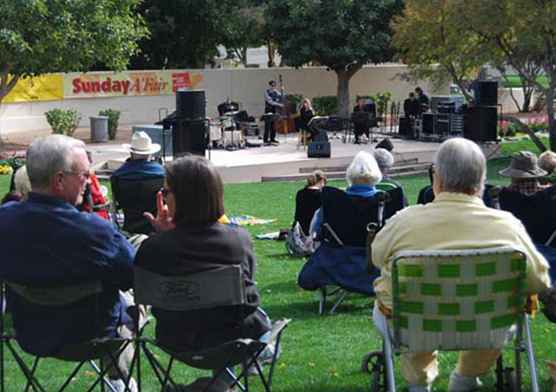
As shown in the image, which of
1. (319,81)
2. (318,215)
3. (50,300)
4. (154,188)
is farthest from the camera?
(319,81)

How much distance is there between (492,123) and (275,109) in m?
6.94

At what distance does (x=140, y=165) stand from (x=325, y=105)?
29.0 meters

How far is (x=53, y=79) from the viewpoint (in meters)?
31.6

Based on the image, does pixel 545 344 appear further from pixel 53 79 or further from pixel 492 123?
pixel 53 79

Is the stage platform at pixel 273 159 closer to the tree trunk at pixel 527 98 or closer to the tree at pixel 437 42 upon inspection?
the tree at pixel 437 42

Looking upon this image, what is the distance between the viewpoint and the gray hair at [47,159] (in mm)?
4488

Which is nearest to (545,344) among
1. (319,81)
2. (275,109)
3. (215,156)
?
(215,156)

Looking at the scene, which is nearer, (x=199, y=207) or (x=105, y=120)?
(x=199, y=207)

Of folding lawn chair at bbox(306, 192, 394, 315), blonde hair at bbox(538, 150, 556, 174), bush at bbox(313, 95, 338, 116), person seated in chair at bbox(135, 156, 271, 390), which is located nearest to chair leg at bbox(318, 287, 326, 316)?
folding lawn chair at bbox(306, 192, 394, 315)

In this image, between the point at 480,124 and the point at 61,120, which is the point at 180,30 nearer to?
the point at 61,120

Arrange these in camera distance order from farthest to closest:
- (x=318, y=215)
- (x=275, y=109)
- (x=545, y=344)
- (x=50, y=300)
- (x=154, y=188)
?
(x=275, y=109) → (x=154, y=188) → (x=318, y=215) → (x=545, y=344) → (x=50, y=300)

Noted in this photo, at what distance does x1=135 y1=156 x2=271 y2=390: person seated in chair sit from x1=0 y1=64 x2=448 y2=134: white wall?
88.6 ft

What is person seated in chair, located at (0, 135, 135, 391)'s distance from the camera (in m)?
4.37

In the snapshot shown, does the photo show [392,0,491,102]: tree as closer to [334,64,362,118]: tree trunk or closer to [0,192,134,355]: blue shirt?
[334,64,362,118]: tree trunk
